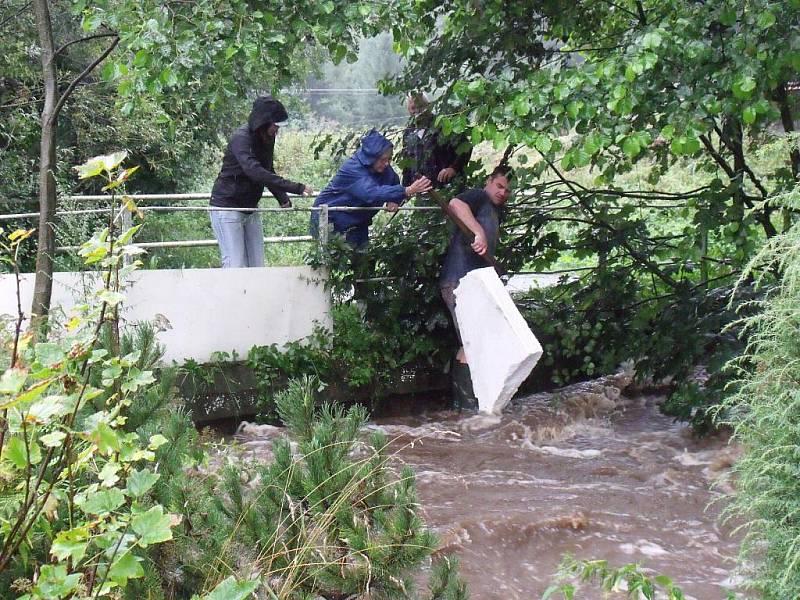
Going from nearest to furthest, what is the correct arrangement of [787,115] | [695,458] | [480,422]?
[787,115], [695,458], [480,422]

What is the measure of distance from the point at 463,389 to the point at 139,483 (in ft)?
21.3

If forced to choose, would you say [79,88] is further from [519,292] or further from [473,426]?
[473,426]

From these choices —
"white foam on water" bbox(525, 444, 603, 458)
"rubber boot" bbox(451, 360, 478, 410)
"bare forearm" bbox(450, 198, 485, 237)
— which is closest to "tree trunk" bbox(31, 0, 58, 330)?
"bare forearm" bbox(450, 198, 485, 237)

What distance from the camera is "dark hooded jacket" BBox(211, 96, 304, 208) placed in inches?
319

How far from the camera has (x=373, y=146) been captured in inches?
323

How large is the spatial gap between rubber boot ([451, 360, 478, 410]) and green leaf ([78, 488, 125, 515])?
6427mm

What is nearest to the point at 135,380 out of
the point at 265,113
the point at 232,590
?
the point at 232,590

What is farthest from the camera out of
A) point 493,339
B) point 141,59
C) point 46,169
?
point 493,339

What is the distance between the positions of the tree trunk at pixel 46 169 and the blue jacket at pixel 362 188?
8.43ft

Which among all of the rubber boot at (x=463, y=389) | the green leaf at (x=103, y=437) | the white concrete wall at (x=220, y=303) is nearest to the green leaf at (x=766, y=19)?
the rubber boot at (x=463, y=389)

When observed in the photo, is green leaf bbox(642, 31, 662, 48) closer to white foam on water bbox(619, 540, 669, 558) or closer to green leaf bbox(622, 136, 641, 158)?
green leaf bbox(622, 136, 641, 158)

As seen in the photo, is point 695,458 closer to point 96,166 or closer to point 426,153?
point 426,153

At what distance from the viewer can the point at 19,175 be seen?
13.5m

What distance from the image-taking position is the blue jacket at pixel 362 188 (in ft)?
26.9
